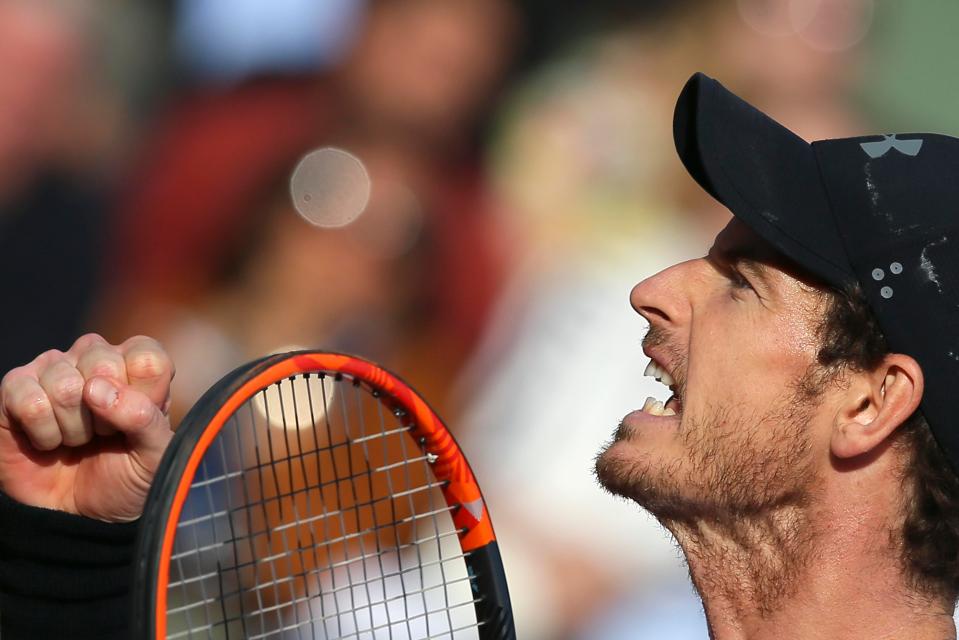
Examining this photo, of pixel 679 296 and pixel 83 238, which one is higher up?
pixel 83 238

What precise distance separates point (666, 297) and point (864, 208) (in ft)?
1.12

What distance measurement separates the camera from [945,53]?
12.7ft

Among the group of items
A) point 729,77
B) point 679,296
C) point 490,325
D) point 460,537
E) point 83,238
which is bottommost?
point 460,537

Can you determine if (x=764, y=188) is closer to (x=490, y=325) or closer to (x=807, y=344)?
(x=807, y=344)

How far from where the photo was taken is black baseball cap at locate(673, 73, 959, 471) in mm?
1724

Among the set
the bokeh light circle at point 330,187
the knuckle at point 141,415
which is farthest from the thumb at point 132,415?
the bokeh light circle at point 330,187

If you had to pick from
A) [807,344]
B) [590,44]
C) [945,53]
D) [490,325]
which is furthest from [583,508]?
[945,53]

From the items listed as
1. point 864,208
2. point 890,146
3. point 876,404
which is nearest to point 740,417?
point 876,404

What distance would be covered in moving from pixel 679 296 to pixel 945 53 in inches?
92.4

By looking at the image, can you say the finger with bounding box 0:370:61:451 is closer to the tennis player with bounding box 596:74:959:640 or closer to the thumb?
the thumb

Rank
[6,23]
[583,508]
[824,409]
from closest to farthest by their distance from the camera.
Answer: [824,409]
[6,23]
[583,508]

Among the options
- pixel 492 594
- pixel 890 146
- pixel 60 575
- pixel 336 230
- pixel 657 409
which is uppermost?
pixel 336 230

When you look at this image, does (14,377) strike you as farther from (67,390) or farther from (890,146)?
(890,146)

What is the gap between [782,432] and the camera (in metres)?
1.82
